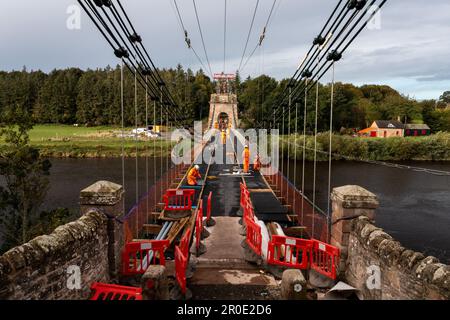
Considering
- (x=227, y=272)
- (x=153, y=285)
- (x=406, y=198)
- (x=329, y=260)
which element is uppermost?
(x=153, y=285)

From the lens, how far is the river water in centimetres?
1769

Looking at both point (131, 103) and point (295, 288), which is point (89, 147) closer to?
point (131, 103)

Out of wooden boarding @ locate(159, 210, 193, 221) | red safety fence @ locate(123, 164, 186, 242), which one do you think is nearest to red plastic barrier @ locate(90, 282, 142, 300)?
red safety fence @ locate(123, 164, 186, 242)

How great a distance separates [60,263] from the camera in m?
4.34

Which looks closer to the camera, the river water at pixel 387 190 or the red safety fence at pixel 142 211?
the red safety fence at pixel 142 211

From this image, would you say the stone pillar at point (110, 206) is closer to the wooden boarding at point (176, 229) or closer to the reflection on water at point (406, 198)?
the wooden boarding at point (176, 229)

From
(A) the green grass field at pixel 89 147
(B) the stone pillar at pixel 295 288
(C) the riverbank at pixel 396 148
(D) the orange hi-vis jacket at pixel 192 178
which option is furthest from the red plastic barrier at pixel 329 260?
(C) the riverbank at pixel 396 148

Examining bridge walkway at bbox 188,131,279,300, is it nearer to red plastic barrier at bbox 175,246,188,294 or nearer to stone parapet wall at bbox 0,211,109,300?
red plastic barrier at bbox 175,246,188,294

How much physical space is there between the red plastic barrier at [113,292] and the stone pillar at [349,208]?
3671 millimetres

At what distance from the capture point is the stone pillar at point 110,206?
5645mm

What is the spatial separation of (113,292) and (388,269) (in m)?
4.01

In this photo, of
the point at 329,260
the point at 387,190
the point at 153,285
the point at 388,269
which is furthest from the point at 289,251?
the point at 387,190

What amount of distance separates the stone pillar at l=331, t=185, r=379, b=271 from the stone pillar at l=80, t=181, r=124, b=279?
158 inches

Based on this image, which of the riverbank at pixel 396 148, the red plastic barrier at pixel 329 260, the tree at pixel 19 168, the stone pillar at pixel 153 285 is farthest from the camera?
the riverbank at pixel 396 148
